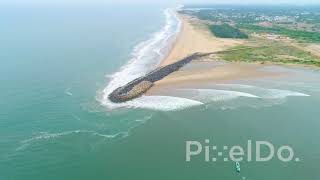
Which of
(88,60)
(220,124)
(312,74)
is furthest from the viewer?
(88,60)

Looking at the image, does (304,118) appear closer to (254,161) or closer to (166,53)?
(254,161)

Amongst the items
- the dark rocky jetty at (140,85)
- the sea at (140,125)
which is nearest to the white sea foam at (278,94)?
the sea at (140,125)

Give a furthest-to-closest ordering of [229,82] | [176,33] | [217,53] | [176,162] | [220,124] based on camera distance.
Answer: [176,33] → [217,53] → [229,82] → [220,124] → [176,162]

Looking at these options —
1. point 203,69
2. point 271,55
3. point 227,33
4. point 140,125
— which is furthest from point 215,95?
point 227,33

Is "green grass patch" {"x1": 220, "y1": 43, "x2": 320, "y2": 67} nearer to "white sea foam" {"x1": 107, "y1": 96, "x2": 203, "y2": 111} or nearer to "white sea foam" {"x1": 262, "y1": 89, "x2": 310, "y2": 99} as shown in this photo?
"white sea foam" {"x1": 262, "y1": 89, "x2": 310, "y2": 99}

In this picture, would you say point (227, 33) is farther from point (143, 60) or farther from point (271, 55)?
point (143, 60)

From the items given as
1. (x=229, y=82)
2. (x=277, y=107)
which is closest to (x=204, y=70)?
(x=229, y=82)
